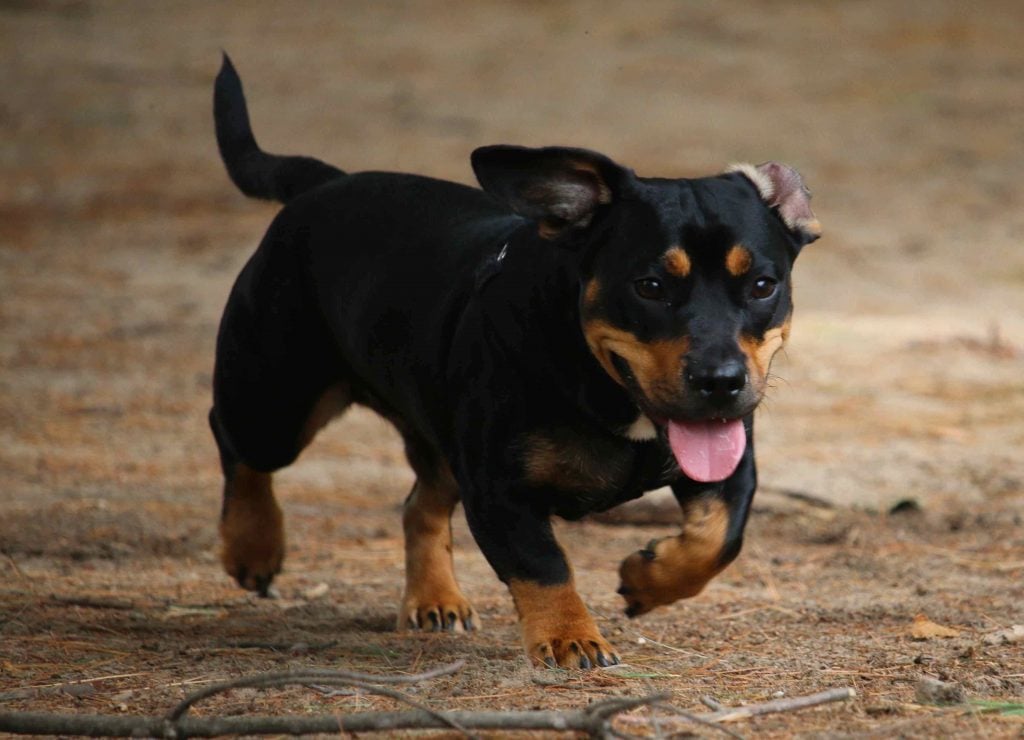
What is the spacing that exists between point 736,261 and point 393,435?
476 cm

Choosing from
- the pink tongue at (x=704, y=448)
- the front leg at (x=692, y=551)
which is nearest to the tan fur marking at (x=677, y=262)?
the pink tongue at (x=704, y=448)

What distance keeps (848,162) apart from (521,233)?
10.9 meters

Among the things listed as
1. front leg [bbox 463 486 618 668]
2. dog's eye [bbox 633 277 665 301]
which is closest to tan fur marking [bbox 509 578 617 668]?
front leg [bbox 463 486 618 668]

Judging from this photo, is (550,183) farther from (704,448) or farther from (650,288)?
(704,448)

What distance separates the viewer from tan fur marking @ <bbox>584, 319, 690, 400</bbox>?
4.05 meters

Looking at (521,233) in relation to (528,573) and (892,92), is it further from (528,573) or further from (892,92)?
(892,92)

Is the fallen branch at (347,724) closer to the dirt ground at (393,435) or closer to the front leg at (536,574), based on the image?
the dirt ground at (393,435)

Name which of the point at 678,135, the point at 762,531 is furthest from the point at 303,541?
the point at 678,135

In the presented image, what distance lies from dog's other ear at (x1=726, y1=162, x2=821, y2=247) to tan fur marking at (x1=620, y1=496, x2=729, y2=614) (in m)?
0.82

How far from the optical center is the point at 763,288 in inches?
166

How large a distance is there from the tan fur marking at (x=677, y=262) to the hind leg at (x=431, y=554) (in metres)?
1.64

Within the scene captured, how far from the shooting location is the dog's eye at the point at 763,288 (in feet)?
13.8

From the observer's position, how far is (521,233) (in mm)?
4703

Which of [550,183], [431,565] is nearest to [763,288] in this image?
[550,183]
